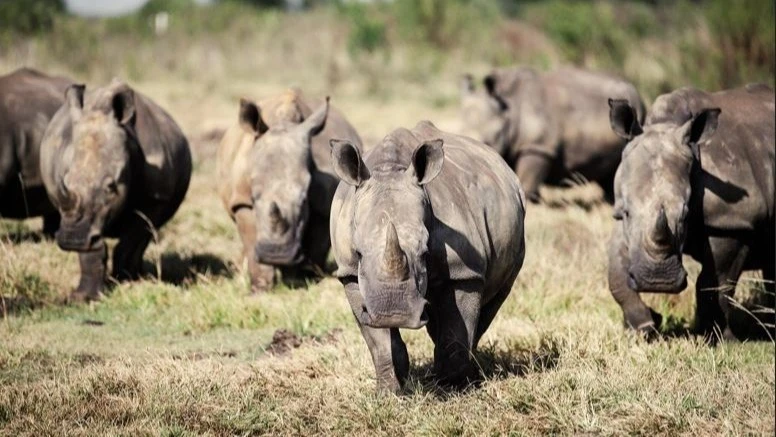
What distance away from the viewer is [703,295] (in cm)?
838

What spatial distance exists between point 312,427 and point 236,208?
431 centimetres

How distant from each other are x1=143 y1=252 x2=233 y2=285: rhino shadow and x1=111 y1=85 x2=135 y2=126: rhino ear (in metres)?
1.34

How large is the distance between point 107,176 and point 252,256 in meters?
1.28

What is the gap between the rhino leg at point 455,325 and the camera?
6504 millimetres

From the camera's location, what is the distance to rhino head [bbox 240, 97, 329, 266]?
985 centimetres

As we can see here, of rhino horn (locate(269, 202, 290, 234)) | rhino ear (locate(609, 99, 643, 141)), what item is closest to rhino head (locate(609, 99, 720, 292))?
rhino ear (locate(609, 99, 643, 141))

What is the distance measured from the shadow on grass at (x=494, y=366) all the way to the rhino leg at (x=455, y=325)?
8cm

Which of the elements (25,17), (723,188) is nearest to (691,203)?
(723,188)

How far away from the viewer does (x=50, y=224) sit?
12477 millimetres

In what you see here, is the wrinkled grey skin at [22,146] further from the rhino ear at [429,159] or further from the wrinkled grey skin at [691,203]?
the rhino ear at [429,159]

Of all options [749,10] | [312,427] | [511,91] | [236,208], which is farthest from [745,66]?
[312,427]

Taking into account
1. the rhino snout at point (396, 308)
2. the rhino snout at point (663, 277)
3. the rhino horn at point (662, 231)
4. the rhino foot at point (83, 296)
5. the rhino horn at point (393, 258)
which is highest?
the rhino horn at point (393, 258)

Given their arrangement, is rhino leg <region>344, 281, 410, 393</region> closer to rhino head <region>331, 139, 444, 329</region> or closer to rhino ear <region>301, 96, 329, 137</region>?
rhino head <region>331, 139, 444, 329</region>

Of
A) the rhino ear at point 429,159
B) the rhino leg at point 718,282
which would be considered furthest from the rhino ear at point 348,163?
the rhino leg at point 718,282
